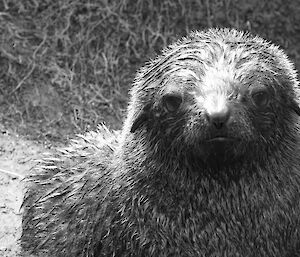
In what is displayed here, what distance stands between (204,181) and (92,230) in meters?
0.87

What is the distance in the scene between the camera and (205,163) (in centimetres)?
464

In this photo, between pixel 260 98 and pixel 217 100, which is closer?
pixel 217 100

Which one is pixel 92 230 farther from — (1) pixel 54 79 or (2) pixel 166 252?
(1) pixel 54 79

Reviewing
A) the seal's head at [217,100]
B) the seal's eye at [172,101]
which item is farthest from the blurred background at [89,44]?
the seal's eye at [172,101]

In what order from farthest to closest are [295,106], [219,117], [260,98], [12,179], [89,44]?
[89,44]
[12,179]
[295,106]
[260,98]
[219,117]

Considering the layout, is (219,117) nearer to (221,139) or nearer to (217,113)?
(217,113)

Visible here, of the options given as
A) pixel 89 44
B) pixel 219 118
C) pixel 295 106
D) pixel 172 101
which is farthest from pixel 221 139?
pixel 89 44

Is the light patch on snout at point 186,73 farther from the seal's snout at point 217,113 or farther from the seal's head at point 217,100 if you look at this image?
the seal's snout at point 217,113

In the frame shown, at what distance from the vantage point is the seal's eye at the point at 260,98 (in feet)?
15.0

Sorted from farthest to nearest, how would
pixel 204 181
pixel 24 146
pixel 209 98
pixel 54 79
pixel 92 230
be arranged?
pixel 54 79 → pixel 24 146 → pixel 92 230 → pixel 204 181 → pixel 209 98

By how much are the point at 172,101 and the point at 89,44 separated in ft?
13.9

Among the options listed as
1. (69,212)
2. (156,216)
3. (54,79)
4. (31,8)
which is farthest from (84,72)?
(156,216)

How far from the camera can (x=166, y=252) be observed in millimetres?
4828

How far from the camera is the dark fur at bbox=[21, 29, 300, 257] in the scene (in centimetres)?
455
